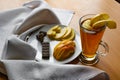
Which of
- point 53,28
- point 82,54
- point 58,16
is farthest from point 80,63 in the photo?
point 58,16

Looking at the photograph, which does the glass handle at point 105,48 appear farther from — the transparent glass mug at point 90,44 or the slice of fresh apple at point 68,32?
the slice of fresh apple at point 68,32

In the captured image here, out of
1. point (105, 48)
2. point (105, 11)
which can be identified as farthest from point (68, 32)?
point (105, 11)

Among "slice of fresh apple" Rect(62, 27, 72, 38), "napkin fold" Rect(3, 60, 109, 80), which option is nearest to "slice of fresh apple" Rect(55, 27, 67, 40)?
"slice of fresh apple" Rect(62, 27, 72, 38)

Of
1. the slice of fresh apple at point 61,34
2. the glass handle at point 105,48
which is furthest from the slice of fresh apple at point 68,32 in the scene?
the glass handle at point 105,48

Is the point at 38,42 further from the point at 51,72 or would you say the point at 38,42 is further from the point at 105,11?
the point at 105,11

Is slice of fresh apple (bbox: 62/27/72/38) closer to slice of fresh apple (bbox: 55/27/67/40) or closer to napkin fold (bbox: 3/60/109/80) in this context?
slice of fresh apple (bbox: 55/27/67/40)

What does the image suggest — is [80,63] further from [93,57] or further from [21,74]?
[21,74]
